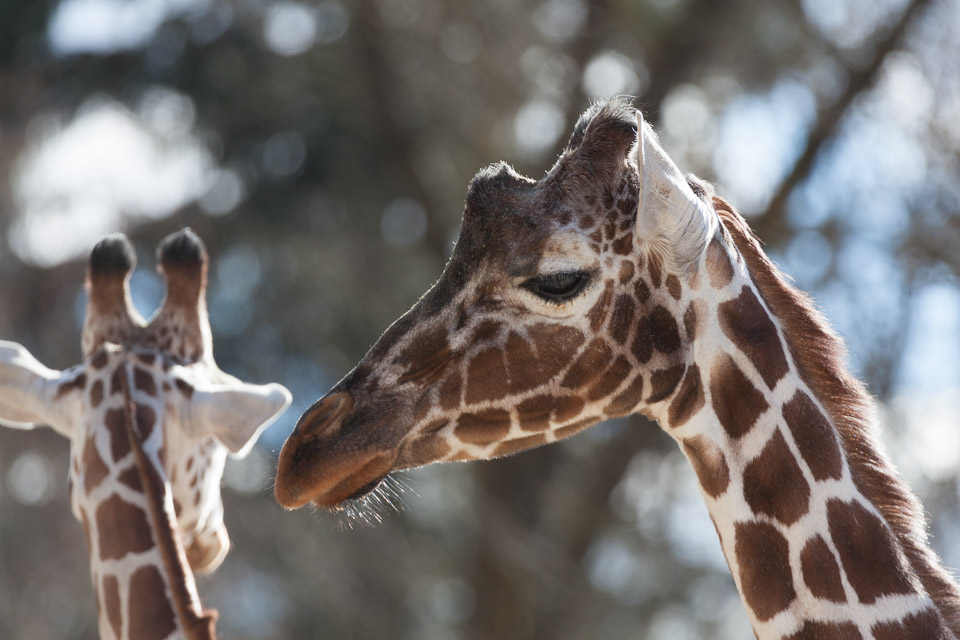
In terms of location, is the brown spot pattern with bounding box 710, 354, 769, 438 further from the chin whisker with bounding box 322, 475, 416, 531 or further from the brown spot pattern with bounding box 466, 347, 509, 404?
the chin whisker with bounding box 322, 475, 416, 531

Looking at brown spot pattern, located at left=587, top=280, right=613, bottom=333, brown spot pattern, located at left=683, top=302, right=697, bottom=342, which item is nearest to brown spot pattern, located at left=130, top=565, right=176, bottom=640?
brown spot pattern, located at left=587, top=280, right=613, bottom=333

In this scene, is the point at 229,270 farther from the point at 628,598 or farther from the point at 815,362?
the point at 815,362

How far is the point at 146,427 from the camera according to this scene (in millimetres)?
3670

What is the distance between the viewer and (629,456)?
1392 cm

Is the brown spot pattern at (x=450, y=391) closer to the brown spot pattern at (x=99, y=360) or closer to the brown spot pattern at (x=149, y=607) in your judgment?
the brown spot pattern at (x=149, y=607)

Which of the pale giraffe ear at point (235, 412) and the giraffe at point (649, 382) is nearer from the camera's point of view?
the giraffe at point (649, 382)

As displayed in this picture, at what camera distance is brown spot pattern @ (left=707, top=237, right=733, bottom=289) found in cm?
287

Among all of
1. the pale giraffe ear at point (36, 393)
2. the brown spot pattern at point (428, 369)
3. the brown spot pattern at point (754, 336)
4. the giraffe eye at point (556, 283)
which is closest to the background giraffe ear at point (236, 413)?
the pale giraffe ear at point (36, 393)

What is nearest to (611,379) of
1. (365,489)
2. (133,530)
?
(365,489)

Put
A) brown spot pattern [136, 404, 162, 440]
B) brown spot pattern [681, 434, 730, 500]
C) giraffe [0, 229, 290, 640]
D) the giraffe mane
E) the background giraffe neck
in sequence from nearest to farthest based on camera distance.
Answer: the giraffe mane, brown spot pattern [681, 434, 730, 500], the background giraffe neck, giraffe [0, 229, 290, 640], brown spot pattern [136, 404, 162, 440]

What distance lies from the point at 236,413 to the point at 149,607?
684 millimetres

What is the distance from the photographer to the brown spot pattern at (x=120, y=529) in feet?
11.3

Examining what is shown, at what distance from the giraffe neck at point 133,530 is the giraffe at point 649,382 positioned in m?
0.63

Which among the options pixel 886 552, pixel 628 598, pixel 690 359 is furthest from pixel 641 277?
pixel 628 598
